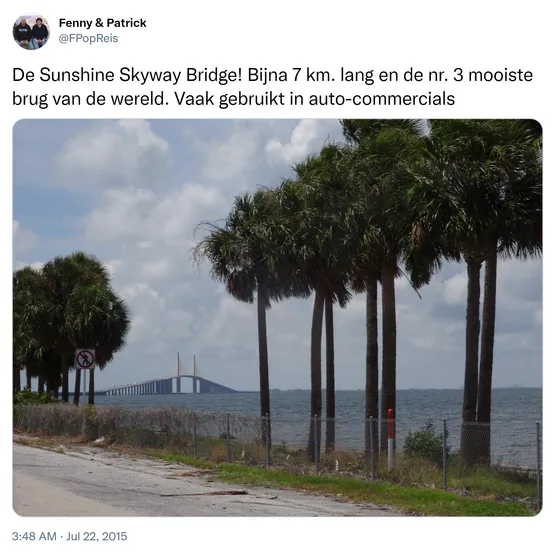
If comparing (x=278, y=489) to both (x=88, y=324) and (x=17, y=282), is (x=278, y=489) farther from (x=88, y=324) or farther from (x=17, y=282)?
(x=17, y=282)

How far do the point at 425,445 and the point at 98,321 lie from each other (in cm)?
2333

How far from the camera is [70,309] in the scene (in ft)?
131

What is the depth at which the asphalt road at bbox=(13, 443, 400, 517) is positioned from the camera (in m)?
13.0

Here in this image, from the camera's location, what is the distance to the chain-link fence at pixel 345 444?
15883 millimetres

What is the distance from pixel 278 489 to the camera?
16.8m

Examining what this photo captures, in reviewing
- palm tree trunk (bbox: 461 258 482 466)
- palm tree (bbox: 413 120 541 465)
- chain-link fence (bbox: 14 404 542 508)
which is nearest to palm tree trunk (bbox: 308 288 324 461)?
chain-link fence (bbox: 14 404 542 508)

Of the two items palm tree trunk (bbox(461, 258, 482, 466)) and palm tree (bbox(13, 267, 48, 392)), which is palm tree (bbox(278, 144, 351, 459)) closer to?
palm tree trunk (bbox(461, 258, 482, 466))

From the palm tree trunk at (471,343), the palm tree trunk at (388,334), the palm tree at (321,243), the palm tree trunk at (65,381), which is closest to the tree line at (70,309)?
the palm tree trunk at (65,381)

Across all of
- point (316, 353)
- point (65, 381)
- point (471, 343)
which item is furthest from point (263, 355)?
point (65, 381)

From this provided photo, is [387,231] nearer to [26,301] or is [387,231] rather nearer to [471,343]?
[471,343]

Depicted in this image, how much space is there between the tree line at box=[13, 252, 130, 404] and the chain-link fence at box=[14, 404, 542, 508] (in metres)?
8.05

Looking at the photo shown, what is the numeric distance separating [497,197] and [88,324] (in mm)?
26543
